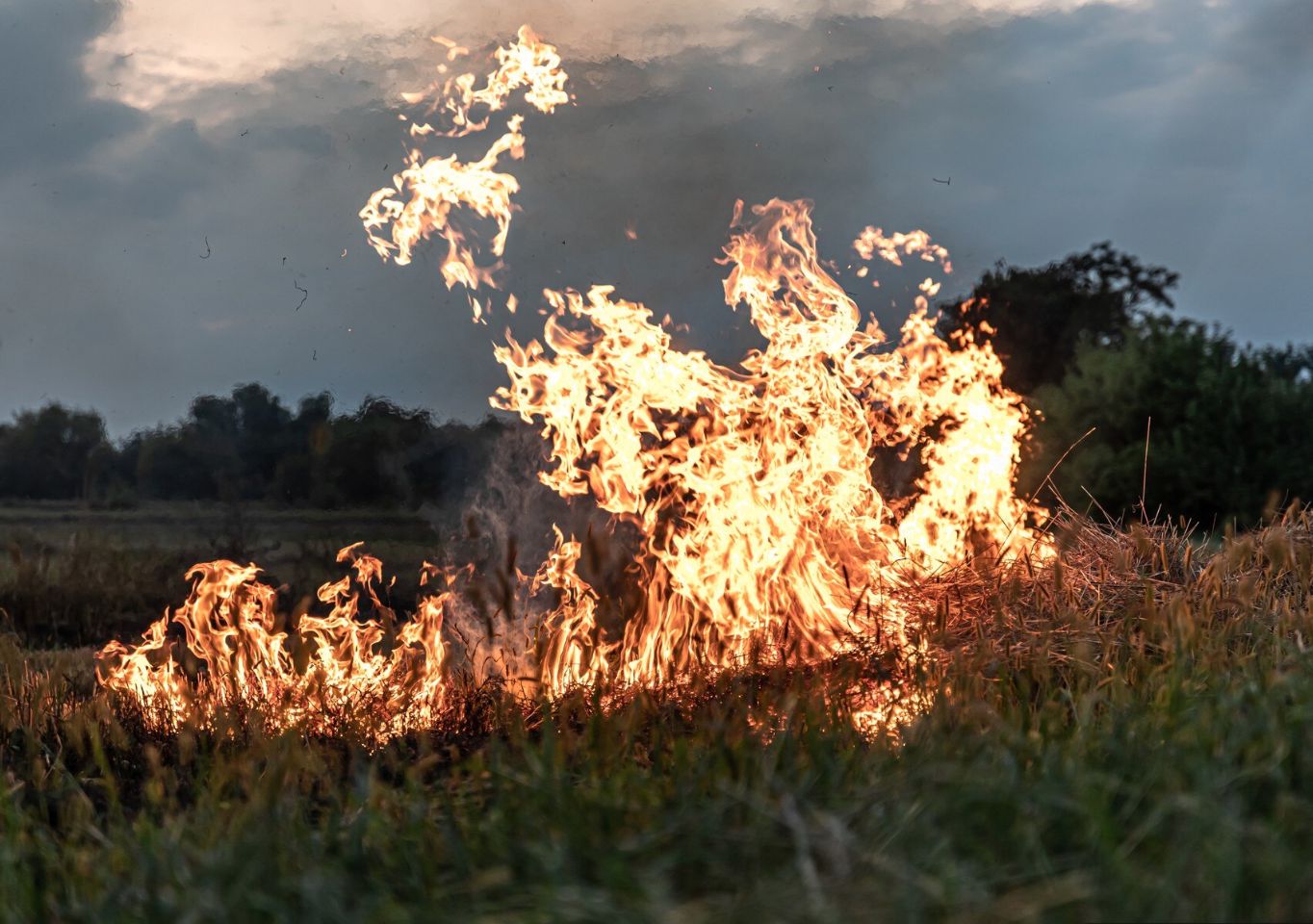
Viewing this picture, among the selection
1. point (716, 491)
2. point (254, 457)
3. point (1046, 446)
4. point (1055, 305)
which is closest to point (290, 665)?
Answer: point (716, 491)

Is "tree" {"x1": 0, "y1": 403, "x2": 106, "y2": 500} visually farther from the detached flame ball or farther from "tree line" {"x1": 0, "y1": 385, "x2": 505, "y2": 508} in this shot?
the detached flame ball

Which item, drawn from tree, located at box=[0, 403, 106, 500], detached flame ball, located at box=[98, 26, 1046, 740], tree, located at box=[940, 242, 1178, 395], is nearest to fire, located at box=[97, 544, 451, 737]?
detached flame ball, located at box=[98, 26, 1046, 740]

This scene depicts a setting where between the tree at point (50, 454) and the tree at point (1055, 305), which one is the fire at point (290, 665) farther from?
the tree at point (1055, 305)

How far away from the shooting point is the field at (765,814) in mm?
3014

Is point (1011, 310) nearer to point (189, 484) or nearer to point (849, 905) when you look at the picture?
point (189, 484)

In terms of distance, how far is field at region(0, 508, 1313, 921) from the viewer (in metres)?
3.01

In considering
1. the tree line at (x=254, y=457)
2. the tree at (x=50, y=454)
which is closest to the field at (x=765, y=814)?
the tree line at (x=254, y=457)

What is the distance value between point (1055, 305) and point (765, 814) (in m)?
33.4

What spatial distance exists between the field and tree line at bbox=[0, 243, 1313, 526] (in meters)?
11.7

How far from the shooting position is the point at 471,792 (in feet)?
15.4

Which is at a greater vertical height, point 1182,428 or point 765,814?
point 1182,428

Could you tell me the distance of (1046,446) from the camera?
23.7m

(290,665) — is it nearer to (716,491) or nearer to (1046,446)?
(716,491)

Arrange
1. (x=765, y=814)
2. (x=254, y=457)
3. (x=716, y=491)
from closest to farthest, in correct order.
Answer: (x=765, y=814) < (x=716, y=491) < (x=254, y=457)
